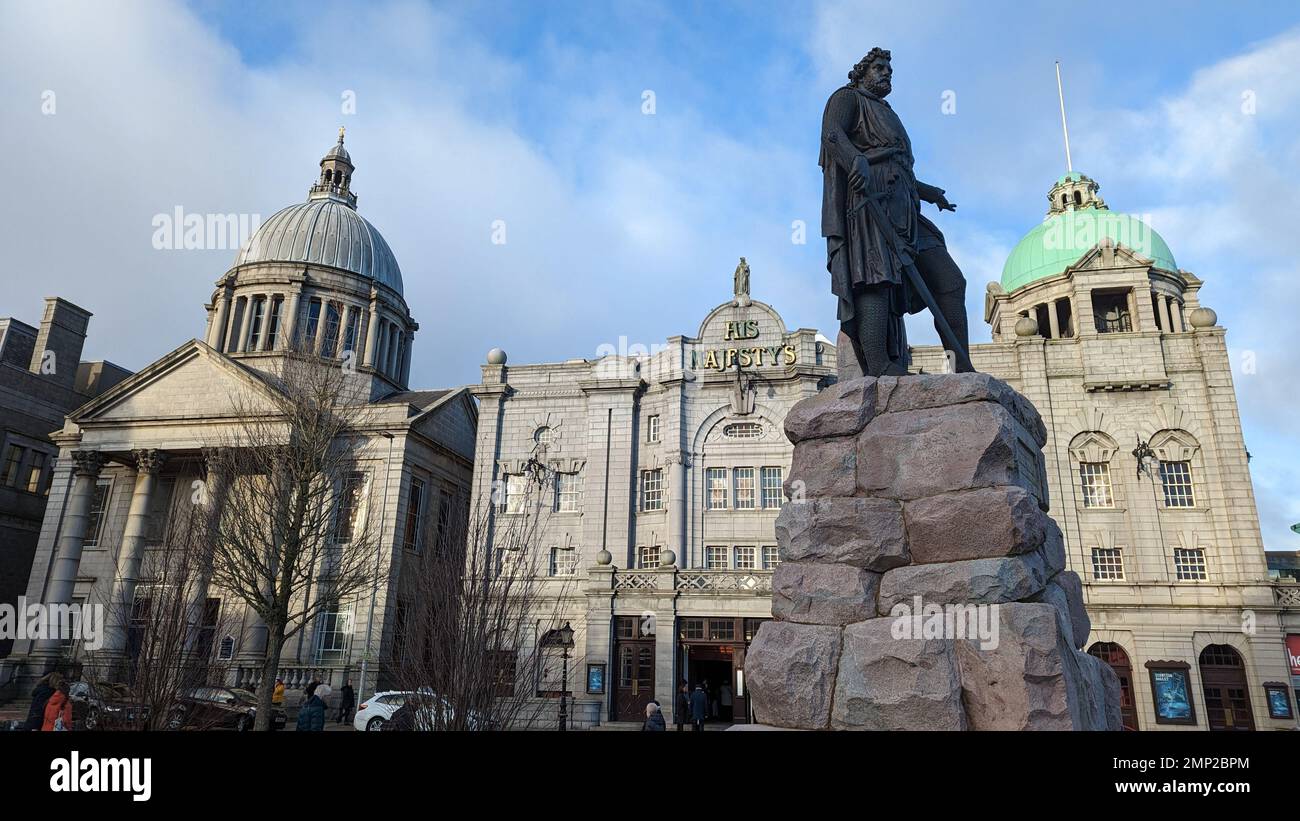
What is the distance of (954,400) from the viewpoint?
6.39 metres

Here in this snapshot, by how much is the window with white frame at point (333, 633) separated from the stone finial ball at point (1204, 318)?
1664 inches

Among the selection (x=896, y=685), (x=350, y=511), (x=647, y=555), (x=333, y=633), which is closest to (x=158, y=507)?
(x=350, y=511)

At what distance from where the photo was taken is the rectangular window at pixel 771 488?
1464 inches

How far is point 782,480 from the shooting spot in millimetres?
38656

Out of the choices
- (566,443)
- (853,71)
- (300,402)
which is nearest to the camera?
(853,71)

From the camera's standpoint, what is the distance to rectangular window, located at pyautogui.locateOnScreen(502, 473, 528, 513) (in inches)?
1569

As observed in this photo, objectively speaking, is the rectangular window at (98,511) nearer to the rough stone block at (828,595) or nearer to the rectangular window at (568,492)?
the rectangular window at (568,492)

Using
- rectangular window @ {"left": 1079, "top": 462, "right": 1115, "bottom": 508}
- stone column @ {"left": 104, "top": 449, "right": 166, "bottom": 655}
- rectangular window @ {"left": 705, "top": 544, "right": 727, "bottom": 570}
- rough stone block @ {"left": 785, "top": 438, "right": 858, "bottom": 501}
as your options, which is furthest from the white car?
rectangular window @ {"left": 1079, "top": 462, "right": 1115, "bottom": 508}

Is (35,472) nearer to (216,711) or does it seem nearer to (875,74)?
(216,711)

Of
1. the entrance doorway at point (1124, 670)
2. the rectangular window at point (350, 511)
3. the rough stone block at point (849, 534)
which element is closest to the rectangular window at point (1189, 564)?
the entrance doorway at point (1124, 670)

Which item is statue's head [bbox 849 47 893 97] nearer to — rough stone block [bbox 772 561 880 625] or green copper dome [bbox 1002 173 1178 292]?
rough stone block [bbox 772 561 880 625]
